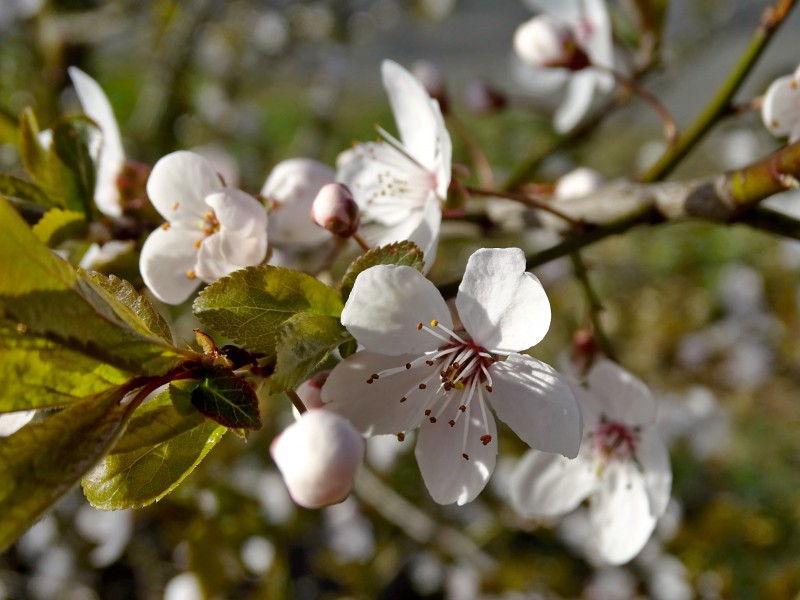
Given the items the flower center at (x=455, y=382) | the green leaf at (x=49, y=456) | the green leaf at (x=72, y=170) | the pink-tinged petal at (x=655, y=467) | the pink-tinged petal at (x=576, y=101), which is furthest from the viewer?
the pink-tinged petal at (x=576, y=101)

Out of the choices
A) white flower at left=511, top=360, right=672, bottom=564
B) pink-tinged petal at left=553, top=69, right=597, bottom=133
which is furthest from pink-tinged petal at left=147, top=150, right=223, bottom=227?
pink-tinged petal at left=553, top=69, right=597, bottom=133

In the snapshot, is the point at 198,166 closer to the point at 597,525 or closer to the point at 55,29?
the point at 597,525

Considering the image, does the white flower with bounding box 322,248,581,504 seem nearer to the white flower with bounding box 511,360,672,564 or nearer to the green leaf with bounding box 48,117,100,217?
the white flower with bounding box 511,360,672,564

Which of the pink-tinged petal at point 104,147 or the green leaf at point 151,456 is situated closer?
the green leaf at point 151,456

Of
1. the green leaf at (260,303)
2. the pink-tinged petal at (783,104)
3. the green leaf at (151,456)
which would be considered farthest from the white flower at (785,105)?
the green leaf at (151,456)

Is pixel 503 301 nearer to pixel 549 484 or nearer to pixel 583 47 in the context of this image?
pixel 549 484

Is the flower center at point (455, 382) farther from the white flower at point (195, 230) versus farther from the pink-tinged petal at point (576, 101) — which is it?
the pink-tinged petal at point (576, 101)

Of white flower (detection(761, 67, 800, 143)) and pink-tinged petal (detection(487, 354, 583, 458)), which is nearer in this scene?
pink-tinged petal (detection(487, 354, 583, 458))
